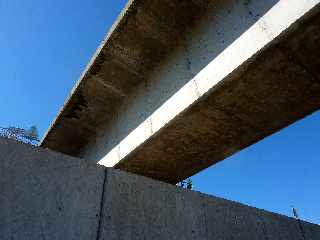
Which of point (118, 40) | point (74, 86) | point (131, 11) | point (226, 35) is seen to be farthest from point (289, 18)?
point (74, 86)

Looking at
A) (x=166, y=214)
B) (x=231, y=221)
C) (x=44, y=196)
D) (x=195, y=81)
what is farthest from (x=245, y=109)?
(x=44, y=196)

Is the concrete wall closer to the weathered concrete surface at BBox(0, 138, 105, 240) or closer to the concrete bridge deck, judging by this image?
the weathered concrete surface at BBox(0, 138, 105, 240)

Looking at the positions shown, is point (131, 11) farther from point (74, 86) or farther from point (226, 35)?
point (74, 86)

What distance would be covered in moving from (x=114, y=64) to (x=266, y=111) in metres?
2.91

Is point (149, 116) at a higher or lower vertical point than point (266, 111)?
higher

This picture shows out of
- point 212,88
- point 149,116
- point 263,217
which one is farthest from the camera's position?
point 149,116

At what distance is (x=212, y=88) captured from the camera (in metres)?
4.40

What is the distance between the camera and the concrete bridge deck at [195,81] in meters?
3.92

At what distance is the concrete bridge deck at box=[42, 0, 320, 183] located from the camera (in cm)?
392

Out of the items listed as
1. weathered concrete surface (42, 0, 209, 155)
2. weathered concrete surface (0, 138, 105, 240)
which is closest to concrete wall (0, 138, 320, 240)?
weathered concrete surface (0, 138, 105, 240)

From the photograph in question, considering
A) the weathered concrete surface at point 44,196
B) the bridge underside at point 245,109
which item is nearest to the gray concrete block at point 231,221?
the bridge underside at point 245,109

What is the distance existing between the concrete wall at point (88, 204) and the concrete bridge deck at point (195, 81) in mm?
1444

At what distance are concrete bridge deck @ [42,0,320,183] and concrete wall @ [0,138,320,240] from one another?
1444 mm

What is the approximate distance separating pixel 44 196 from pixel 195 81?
2821mm
